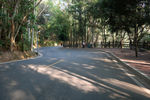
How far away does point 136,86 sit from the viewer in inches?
234

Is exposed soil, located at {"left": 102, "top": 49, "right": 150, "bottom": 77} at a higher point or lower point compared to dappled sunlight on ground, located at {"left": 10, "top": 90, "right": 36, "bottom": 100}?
higher

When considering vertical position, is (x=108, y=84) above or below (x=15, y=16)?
below

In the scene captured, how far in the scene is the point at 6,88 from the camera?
5566mm

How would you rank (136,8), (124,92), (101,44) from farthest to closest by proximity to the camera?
(101,44) < (136,8) < (124,92)

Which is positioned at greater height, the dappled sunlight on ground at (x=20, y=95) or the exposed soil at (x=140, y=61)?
the exposed soil at (x=140, y=61)

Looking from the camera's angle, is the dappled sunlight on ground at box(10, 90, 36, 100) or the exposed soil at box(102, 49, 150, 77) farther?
the exposed soil at box(102, 49, 150, 77)

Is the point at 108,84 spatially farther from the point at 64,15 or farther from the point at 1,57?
the point at 64,15

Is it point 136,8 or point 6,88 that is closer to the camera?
point 6,88

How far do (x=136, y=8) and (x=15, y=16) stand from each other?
11503 millimetres

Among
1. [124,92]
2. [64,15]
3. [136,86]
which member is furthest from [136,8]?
[64,15]

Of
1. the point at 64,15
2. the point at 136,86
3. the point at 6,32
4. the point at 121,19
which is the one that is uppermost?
the point at 64,15

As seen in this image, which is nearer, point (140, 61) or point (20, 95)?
point (20, 95)

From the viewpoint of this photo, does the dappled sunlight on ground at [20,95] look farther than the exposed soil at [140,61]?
No

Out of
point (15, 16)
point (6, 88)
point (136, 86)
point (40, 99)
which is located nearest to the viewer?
point (40, 99)
